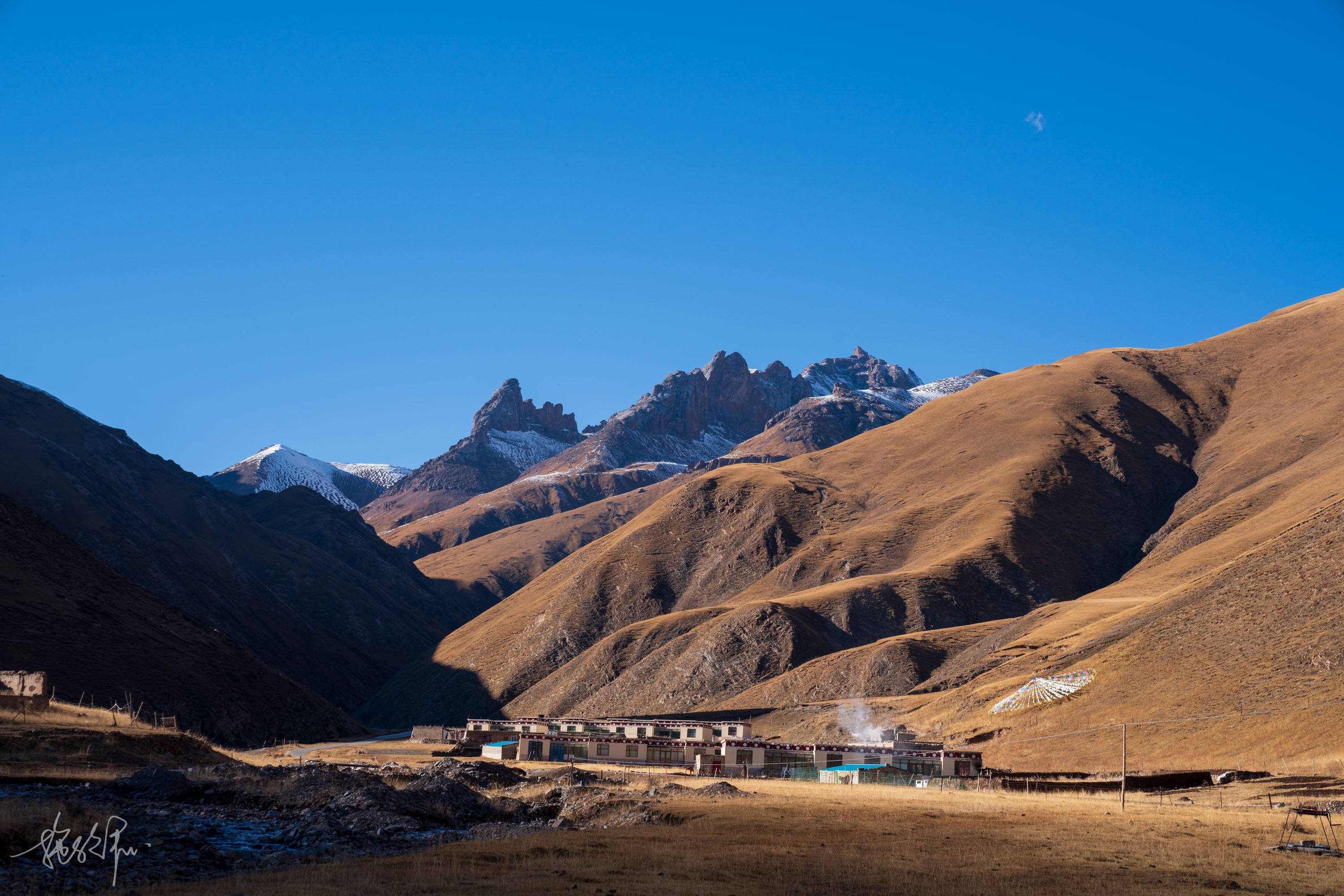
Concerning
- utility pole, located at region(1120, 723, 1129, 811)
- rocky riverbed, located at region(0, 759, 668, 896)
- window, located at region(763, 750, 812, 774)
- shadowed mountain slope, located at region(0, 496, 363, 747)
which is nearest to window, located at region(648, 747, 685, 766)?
window, located at region(763, 750, 812, 774)

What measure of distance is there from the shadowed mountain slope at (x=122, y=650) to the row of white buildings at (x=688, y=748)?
22.1m

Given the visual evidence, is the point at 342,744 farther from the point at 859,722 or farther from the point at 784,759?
the point at 859,722

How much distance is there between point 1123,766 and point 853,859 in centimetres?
1913

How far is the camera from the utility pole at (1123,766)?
4795cm

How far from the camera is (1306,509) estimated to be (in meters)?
130

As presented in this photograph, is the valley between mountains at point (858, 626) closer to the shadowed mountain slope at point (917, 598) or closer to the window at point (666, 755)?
the shadowed mountain slope at point (917, 598)

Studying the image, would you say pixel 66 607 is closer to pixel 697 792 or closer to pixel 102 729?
pixel 102 729

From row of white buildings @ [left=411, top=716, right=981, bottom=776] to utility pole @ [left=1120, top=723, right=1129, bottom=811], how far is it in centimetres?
1114

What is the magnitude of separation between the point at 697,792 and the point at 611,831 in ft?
60.0

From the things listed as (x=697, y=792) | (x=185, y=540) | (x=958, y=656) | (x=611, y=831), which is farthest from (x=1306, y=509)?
(x=185, y=540)

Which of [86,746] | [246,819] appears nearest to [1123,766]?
[246,819]
